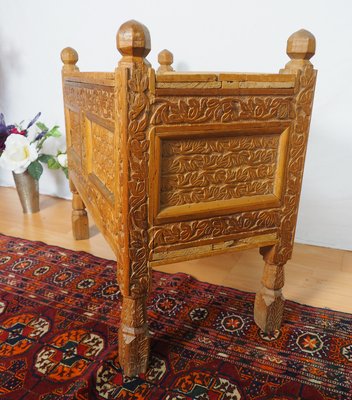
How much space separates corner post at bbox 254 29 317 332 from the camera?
2.95 ft

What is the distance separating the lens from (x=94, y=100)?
102cm

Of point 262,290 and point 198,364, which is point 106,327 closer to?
point 198,364

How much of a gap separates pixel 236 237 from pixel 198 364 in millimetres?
361

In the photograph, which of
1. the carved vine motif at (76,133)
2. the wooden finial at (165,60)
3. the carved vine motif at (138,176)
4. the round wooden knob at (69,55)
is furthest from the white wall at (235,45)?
the carved vine motif at (138,176)

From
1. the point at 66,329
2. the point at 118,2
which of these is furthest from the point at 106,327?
the point at 118,2

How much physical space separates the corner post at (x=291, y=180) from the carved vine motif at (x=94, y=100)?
1.41 feet

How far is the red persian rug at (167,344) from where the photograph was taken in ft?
3.11

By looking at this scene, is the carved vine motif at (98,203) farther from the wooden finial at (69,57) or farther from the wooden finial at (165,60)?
the wooden finial at (165,60)

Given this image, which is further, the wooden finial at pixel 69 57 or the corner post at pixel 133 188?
the wooden finial at pixel 69 57

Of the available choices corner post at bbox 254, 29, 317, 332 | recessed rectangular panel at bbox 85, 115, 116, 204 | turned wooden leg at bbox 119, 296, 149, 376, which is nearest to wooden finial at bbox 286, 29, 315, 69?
corner post at bbox 254, 29, 317, 332

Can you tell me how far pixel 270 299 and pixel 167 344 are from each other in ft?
1.09

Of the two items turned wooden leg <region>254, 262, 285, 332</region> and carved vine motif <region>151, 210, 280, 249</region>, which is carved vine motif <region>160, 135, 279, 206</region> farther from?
turned wooden leg <region>254, 262, 285, 332</region>

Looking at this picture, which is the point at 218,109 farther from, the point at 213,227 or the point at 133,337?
the point at 133,337

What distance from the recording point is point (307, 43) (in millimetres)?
871
